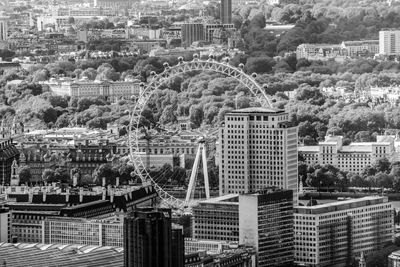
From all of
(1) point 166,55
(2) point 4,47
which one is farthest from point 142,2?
(1) point 166,55

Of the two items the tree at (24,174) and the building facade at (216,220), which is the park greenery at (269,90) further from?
the building facade at (216,220)

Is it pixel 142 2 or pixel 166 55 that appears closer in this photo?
pixel 166 55

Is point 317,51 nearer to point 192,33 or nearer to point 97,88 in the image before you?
point 192,33

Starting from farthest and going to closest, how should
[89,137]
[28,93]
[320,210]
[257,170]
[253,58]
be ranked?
[253,58], [28,93], [89,137], [257,170], [320,210]

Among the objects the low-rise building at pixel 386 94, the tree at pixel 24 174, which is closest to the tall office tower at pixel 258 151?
the tree at pixel 24 174

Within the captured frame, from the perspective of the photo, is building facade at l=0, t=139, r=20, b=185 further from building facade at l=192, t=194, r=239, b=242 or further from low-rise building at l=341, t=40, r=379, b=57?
low-rise building at l=341, t=40, r=379, b=57

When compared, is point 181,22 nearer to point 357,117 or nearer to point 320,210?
point 357,117
